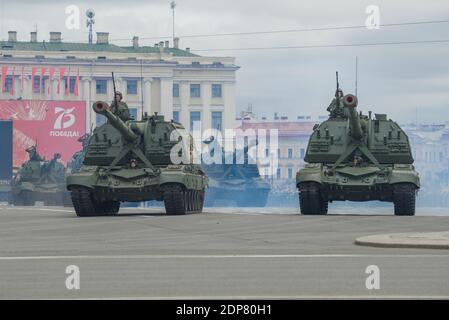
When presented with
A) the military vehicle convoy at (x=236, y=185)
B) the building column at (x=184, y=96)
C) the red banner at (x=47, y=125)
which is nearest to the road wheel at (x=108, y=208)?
the military vehicle convoy at (x=236, y=185)

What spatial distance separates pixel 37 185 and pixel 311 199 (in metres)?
39.2

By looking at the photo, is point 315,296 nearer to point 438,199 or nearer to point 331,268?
point 331,268

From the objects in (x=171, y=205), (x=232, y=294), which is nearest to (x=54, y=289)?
(x=232, y=294)

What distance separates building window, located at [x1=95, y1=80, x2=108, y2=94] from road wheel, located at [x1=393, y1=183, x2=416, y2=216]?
11112 centimetres

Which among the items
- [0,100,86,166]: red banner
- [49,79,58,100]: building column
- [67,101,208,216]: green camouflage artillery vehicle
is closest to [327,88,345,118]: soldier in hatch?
[67,101,208,216]: green camouflage artillery vehicle

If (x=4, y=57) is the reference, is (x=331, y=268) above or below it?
below

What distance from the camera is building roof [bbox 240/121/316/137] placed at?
477 ft

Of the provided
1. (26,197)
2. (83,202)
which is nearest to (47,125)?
(26,197)

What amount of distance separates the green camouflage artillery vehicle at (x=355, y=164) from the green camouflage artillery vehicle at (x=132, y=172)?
10.8 feet

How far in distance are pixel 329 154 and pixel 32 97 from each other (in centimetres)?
10194

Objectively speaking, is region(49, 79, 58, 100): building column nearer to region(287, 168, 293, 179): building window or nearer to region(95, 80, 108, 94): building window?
region(95, 80, 108, 94): building window

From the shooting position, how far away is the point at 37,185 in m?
A: 78.1

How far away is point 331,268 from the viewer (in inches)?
786

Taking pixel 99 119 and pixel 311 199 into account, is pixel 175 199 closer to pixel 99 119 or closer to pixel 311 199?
pixel 311 199
